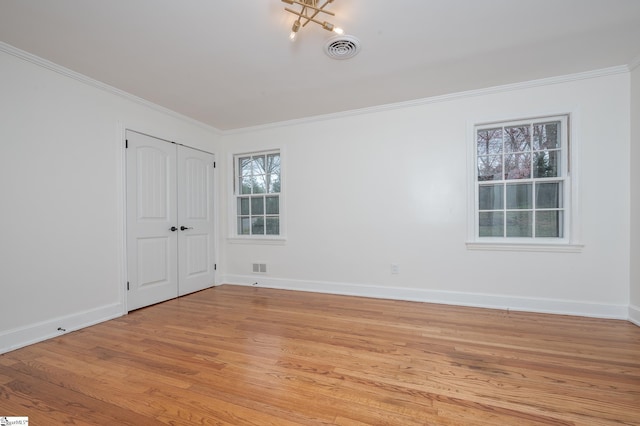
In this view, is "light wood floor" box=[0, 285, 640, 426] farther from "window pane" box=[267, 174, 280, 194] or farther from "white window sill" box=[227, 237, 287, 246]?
"window pane" box=[267, 174, 280, 194]

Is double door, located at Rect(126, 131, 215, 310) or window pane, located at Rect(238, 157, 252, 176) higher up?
window pane, located at Rect(238, 157, 252, 176)

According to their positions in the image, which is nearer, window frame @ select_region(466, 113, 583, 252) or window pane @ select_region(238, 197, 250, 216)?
window frame @ select_region(466, 113, 583, 252)

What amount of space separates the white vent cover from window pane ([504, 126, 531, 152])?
213 centimetres

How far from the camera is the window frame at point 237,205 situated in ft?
14.5

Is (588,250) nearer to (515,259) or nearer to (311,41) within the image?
(515,259)

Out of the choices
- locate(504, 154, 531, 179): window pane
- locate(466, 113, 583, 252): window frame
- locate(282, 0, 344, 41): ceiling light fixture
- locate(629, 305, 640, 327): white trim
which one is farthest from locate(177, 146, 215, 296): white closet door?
locate(629, 305, 640, 327): white trim

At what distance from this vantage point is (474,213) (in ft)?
11.3

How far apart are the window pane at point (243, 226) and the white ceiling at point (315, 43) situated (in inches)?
79.9

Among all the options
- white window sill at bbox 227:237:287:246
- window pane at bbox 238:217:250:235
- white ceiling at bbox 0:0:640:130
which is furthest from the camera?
window pane at bbox 238:217:250:235

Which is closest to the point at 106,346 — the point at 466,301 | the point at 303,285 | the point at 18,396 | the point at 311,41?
the point at 18,396

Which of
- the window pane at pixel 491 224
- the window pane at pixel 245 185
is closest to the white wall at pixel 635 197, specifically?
the window pane at pixel 491 224

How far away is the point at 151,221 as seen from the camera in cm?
362

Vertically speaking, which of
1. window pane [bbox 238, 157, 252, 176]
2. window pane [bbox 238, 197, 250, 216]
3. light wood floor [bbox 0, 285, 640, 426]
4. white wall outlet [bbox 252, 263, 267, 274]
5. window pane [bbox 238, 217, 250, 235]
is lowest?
light wood floor [bbox 0, 285, 640, 426]

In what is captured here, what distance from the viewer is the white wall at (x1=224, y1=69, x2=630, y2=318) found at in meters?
2.98
